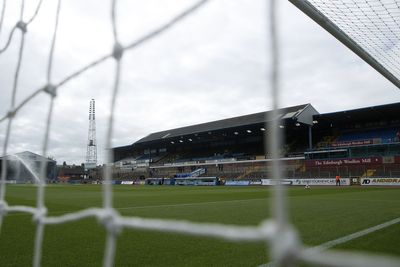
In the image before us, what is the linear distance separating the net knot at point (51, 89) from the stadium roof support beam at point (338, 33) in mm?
2075

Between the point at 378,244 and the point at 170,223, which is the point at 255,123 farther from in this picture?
the point at 170,223

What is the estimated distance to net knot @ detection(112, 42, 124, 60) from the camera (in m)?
1.89

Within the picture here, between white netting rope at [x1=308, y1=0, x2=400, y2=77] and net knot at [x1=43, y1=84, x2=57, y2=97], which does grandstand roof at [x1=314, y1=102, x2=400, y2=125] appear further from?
net knot at [x1=43, y1=84, x2=57, y2=97]

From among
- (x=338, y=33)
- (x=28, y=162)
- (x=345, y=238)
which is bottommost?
(x=345, y=238)

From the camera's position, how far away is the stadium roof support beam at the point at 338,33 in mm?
3375

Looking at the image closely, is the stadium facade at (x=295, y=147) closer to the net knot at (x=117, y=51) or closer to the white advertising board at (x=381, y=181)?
the white advertising board at (x=381, y=181)

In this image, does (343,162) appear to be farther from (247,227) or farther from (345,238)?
(247,227)

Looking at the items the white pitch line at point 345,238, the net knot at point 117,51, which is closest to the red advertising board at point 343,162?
the white pitch line at point 345,238

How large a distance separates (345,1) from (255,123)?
110 feet

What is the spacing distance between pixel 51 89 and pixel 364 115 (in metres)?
35.1

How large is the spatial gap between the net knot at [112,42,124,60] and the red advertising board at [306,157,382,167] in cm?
3061

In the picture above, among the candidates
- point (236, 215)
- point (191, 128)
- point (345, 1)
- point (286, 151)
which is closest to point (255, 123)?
point (286, 151)

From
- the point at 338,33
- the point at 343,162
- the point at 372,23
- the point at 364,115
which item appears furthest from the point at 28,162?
the point at 364,115

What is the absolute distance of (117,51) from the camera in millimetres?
1891
